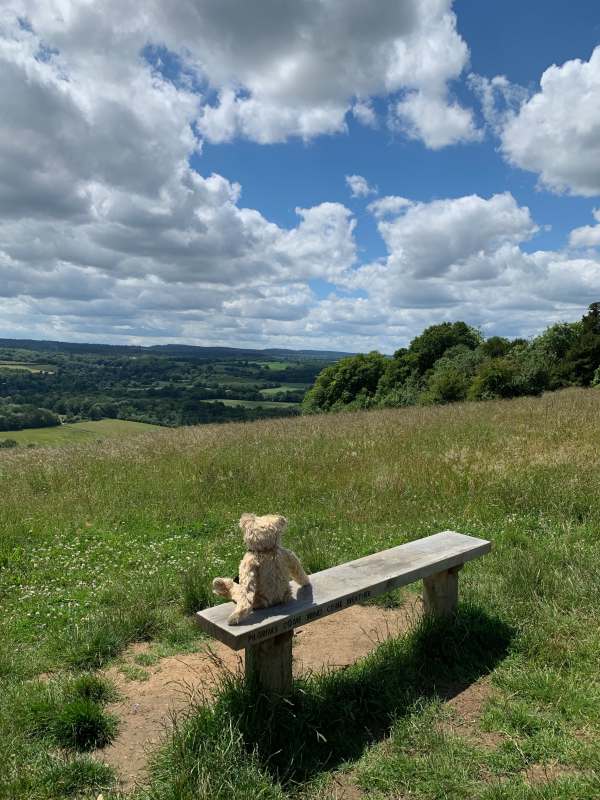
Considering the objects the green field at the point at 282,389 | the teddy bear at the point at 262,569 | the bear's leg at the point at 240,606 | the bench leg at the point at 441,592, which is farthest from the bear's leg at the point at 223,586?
the green field at the point at 282,389

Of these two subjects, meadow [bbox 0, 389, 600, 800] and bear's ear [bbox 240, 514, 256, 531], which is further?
bear's ear [bbox 240, 514, 256, 531]

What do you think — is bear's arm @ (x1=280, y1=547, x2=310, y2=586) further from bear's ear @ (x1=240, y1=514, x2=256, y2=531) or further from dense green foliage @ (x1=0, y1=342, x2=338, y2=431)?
dense green foliage @ (x1=0, y1=342, x2=338, y2=431)

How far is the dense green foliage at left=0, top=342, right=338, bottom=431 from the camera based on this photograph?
1578 inches

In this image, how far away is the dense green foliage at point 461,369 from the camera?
2764 cm

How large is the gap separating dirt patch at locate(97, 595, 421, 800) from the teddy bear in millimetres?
688

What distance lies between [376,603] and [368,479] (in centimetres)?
322

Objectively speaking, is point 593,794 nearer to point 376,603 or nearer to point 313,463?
point 376,603

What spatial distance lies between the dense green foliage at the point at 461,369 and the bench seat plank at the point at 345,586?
2308 centimetres

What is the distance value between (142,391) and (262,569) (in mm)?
63483

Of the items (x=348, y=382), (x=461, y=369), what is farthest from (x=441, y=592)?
(x=348, y=382)

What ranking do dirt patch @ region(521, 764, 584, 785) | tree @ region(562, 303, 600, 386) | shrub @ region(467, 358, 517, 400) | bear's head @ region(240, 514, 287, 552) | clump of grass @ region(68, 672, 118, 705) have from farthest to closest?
1. tree @ region(562, 303, 600, 386)
2. shrub @ region(467, 358, 517, 400)
3. clump of grass @ region(68, 672, 118, 705)
4. bear's head @ region(240, 514, 287, 552)
5. dirt patch @ region(521, 764, 584, 785)

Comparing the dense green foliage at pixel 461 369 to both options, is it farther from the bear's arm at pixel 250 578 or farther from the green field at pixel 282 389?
the bear's arm at pixel 250 578

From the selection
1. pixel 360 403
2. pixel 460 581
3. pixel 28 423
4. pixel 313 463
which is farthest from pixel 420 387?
pixel 460 581

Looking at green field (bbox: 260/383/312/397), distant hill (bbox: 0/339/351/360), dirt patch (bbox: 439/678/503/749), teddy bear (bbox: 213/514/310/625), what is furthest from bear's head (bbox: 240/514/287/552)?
distant hill (bbox: 0/339/351/360)
